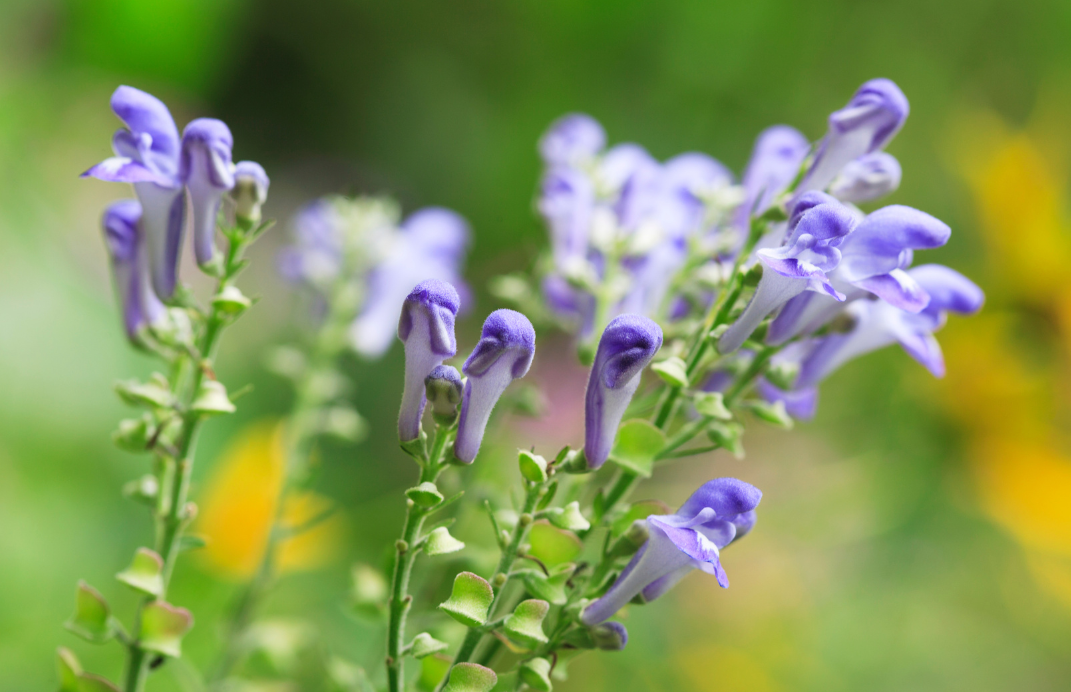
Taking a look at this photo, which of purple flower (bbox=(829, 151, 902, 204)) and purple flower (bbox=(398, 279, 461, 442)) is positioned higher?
purple flower (bbox=(829, 151, 902, 204))

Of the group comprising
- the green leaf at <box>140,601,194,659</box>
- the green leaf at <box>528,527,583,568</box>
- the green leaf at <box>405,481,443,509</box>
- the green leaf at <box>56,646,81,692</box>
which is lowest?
the green leaf at <box>56,646,81,692</box>

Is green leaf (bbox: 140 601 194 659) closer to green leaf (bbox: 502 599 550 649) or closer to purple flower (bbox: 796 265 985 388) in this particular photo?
green leaf (bbox: 502 599 550 649)

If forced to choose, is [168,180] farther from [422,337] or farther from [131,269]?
[422,337]

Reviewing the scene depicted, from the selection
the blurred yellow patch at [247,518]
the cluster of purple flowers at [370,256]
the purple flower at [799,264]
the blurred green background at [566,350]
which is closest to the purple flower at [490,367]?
the purple flower at [799,264]

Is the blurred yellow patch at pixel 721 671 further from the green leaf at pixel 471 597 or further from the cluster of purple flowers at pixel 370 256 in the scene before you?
the green leaf at pixel 471 597

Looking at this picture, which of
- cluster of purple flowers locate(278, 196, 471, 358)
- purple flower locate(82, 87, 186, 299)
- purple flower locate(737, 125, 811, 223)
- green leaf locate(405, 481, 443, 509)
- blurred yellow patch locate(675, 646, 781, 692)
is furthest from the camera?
blurred yellow patch locate(675, 646, 781, 692)

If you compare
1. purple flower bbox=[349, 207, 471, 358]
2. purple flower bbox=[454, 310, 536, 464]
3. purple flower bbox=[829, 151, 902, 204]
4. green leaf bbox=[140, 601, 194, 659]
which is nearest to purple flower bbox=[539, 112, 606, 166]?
purple flower bbox=[349, 207, 471, 358]
